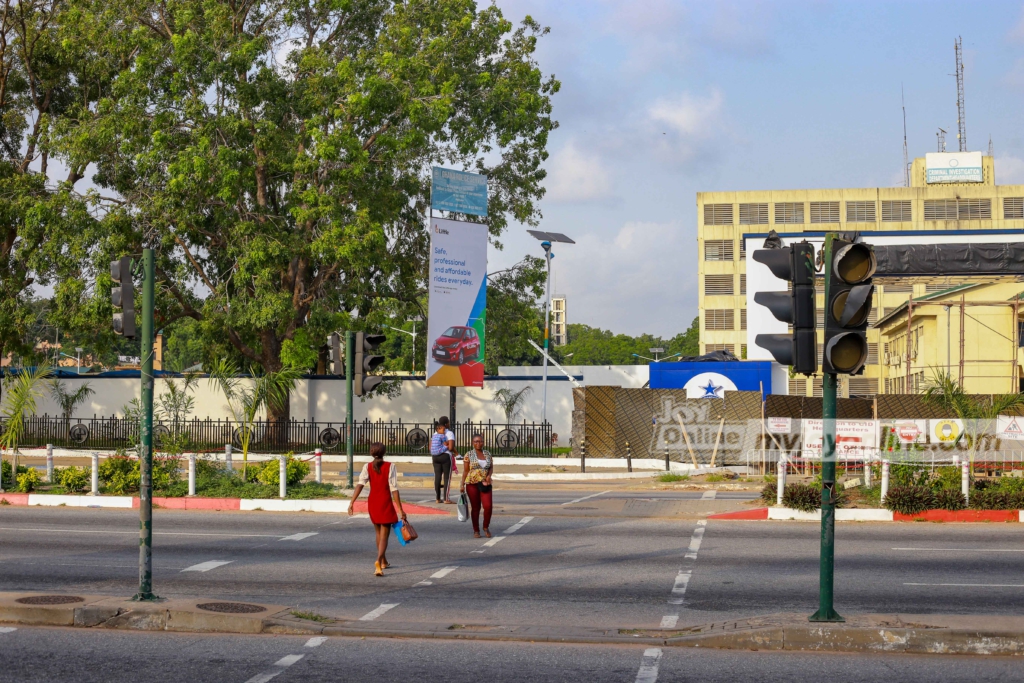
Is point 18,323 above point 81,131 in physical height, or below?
below

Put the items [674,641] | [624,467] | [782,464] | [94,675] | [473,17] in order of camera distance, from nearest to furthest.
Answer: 1. [94,675]
2. [674,641]
3. [782,464]
4. [624,467]
5. [473,17]

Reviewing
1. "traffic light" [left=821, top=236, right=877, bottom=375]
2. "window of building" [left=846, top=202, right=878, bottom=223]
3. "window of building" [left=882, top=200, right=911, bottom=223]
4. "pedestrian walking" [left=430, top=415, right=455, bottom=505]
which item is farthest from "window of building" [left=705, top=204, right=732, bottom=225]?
"traffic light" [left=821, top=236, right=877, bottom=375]

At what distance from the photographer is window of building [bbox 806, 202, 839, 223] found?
3814 inches

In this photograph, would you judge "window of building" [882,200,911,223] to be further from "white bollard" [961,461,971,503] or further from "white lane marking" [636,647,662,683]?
"white lane marking" [636,647,662,683]

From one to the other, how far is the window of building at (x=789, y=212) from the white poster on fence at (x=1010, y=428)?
7661cm

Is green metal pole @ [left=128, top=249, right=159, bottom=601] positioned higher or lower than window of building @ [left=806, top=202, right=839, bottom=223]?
lower

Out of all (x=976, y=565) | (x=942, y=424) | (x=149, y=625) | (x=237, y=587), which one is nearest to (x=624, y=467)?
(x=942, y=424)

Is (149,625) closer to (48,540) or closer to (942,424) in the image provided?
(48,540)

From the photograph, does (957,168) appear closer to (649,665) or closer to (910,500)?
(910,500)

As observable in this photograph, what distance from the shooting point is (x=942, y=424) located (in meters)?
23.1

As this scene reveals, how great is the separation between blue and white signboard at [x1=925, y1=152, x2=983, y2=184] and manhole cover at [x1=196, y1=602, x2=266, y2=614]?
314ft

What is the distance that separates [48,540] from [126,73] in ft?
70.8

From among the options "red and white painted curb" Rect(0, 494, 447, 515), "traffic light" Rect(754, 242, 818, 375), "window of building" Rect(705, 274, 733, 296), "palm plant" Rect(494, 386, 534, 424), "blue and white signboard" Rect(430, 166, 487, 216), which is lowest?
"red and white painted curb" Rect(0, 494, 447, 515)

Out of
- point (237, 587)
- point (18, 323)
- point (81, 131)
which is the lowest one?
point (237, 587)
